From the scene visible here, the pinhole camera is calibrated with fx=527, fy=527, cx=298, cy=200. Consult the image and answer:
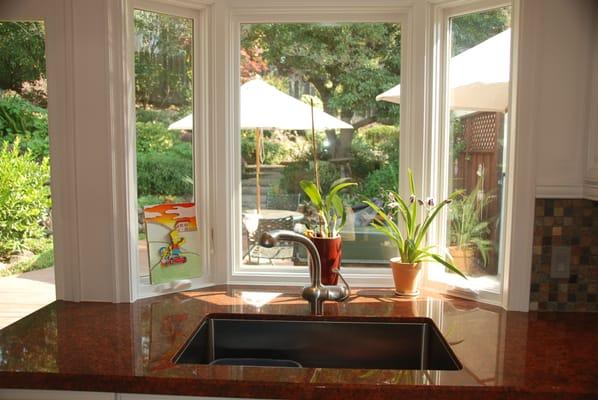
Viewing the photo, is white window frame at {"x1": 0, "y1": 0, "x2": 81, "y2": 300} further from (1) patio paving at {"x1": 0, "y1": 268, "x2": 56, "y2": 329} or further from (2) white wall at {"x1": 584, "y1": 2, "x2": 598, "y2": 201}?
(2) white wall at {"x1": 584, "y1": 2, "x2": 598, "y2": 201}

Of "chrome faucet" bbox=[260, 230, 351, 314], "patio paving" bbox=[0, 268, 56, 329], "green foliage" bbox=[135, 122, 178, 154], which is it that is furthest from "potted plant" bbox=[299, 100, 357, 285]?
"patio paving" bbox=[0, 268, 56, 329]

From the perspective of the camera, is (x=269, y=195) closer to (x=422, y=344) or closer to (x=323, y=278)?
(x=323, y=278)

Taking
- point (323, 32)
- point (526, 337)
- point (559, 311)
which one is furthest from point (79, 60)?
point (559, 311)

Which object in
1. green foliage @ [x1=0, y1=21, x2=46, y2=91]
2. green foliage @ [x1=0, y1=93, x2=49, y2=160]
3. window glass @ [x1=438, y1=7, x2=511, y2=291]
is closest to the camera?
window glass @ [x1=438, y1=7, x2=511, y2=291]

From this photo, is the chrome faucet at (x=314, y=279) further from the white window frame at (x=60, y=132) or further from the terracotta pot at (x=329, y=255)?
the white window frame at (x=60, y=132)

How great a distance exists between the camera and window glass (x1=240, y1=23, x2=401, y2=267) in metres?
2.26

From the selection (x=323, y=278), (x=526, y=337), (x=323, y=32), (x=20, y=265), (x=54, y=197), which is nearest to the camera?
(x=526, y=337)

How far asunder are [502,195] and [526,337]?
0.58m

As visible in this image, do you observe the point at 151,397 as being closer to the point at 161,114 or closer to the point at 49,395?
the point at 49,395

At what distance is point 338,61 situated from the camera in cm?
227

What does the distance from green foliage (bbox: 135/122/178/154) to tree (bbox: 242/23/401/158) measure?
508 millimetres

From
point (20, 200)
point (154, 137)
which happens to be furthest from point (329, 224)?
point (20, 200)

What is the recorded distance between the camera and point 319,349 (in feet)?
6.14

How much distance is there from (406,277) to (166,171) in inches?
42.1
